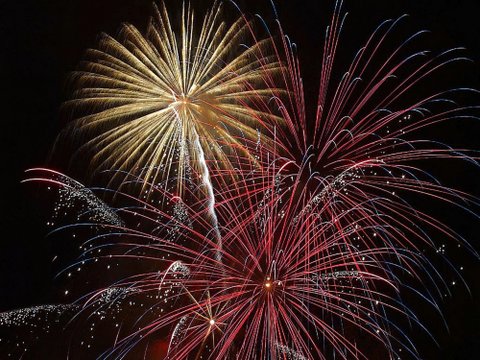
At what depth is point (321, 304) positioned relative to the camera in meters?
8.85

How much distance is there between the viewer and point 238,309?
9.02 meters

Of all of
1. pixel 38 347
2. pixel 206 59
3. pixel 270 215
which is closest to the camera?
pixel 270 215

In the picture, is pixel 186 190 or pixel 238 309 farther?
pixel 186 190

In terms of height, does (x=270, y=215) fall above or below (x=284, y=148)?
below

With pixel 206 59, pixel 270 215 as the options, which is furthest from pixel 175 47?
pixel 270 215

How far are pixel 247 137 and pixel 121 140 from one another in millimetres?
→ 2179

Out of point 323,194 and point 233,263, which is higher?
point 323,194

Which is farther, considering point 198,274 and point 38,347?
point 38,347

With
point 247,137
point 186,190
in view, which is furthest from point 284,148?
point 186,190

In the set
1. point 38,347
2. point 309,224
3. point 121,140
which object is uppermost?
point 121,140

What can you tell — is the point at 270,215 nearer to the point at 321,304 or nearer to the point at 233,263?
the point at 233,263

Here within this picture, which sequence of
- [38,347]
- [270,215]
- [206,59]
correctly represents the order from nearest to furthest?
1. [270,215]
2. [206,59]
3. [38,347]

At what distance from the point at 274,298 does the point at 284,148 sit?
2.48 m

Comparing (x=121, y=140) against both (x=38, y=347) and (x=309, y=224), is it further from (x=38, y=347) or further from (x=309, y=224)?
(x=38, y=347)
